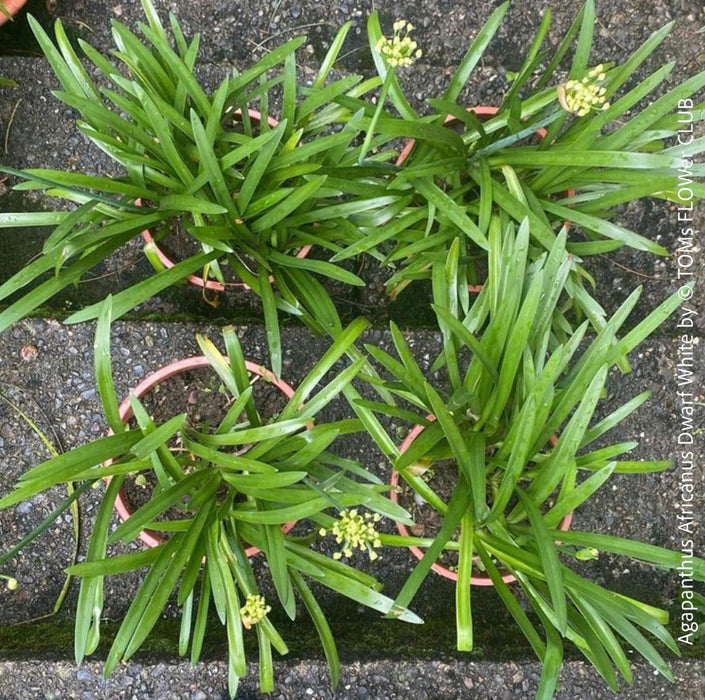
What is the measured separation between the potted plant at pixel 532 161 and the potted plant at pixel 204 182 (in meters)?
0.09

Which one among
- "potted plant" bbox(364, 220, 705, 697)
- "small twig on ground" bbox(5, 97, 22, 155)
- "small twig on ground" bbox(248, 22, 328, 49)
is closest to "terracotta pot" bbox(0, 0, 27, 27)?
"small twig on ground" bbox(5, 97, 22, 155)

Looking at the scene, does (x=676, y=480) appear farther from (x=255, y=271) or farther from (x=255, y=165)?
(x=255, y=165)

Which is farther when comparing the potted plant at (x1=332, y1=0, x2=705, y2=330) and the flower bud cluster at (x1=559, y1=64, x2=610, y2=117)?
the potted plant at (x1=332, y1=0, x2=705, y2=330)

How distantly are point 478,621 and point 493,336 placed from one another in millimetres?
817

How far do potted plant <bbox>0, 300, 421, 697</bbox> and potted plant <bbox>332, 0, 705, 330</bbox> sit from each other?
0.29 meters

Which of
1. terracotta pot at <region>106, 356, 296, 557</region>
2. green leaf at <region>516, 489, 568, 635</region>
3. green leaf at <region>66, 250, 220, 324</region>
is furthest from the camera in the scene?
terracotta pot at <region>106, 356, 296, 557</region>

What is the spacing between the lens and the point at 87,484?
49.1 inches

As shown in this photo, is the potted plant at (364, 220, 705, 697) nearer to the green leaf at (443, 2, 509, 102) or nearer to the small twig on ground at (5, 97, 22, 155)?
the green leaf at (443, 2, 509, 102)

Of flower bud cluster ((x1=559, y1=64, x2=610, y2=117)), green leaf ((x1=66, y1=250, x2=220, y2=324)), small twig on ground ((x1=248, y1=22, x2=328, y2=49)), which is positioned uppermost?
small twig on ground ((x1=248, y1=22, x2=328, y2=49))

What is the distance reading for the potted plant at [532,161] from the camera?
122 centimetres

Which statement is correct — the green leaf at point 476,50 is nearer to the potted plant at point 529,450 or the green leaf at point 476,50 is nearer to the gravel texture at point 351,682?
the potted plant at point 529,450

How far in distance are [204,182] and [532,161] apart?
0.64 metres

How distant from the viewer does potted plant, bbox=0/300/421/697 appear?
44.5 inches

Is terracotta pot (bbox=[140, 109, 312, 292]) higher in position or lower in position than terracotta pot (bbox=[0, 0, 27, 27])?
lower
